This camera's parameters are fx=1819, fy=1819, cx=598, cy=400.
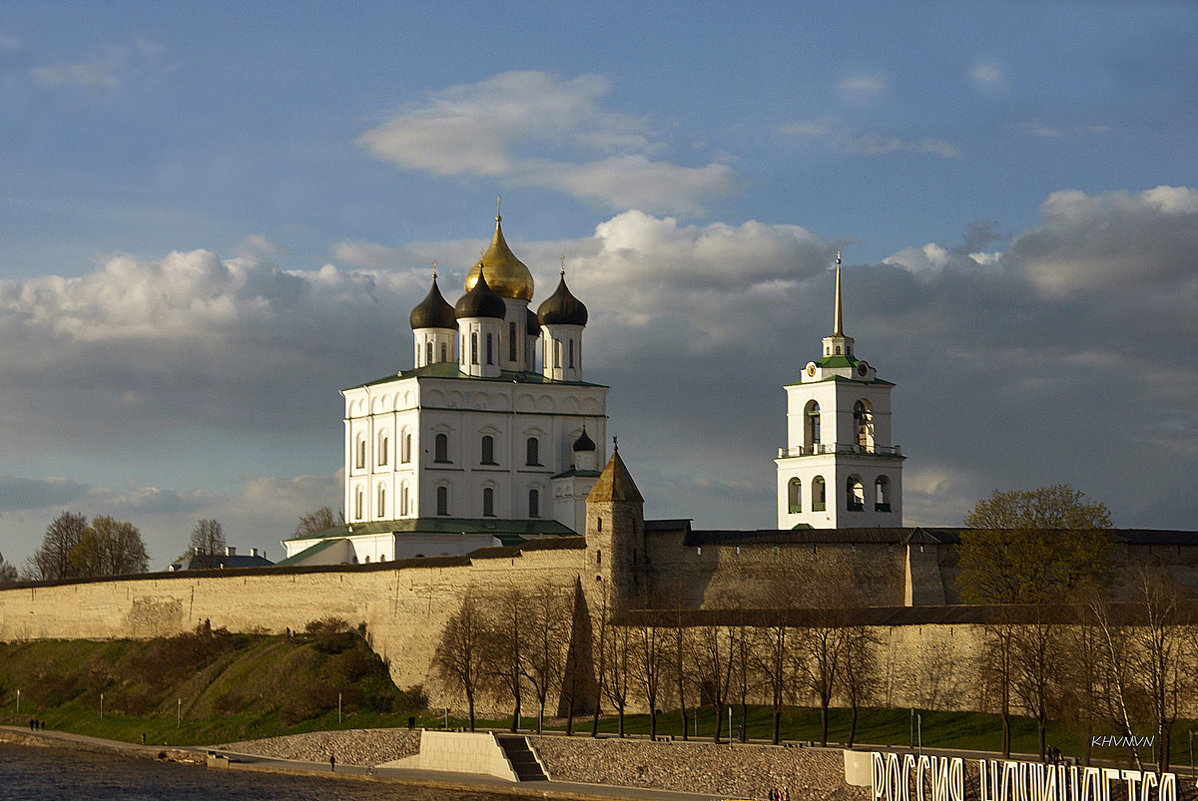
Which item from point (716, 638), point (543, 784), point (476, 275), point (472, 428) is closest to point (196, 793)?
point (543, 784)

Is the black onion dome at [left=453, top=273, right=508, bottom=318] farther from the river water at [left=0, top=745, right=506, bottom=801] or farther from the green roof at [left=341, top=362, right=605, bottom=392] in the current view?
the river water at [left=0, top=745, right=506, bottom=801]

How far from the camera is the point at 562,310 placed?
68125 mm

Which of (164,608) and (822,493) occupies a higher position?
(822,493)

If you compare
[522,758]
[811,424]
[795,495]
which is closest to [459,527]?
[795,495]

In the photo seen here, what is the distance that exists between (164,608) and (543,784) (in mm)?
23258

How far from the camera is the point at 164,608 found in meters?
58.2

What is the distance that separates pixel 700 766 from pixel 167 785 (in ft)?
42.2

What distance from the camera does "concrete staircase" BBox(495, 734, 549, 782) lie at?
3975 cm

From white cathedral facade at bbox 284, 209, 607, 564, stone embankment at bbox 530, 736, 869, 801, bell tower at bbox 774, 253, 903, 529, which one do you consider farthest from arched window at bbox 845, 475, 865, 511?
stone embankment at bbox 530, 736, 869, 801

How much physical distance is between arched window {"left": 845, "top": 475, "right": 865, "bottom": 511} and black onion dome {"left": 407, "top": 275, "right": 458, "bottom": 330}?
15.8m

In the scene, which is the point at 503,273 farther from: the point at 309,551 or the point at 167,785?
the point at 167,785

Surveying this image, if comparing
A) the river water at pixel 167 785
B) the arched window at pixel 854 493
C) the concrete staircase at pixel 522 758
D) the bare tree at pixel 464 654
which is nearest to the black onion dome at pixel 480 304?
the arched window at pixel 854 493

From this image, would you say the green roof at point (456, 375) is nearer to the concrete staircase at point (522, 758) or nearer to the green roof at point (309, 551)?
the green roof at point (309, 551)

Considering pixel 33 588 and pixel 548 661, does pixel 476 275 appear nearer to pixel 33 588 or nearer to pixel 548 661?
pixel 33 588
